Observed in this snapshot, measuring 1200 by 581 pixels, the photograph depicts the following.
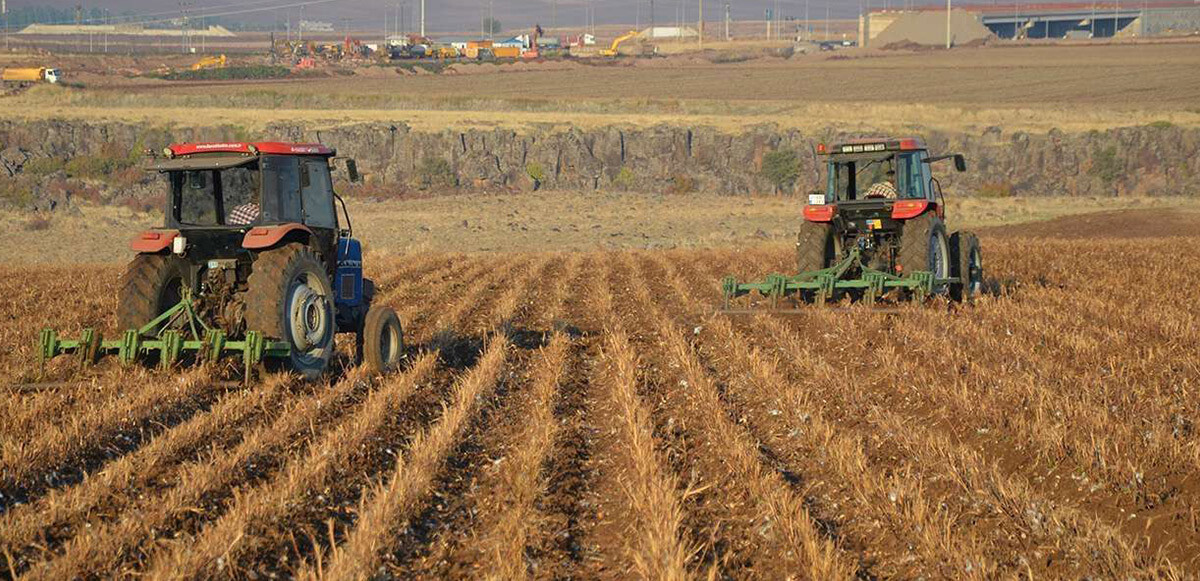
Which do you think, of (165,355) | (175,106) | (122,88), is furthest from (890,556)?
(122,88)

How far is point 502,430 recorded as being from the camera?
9414 mm

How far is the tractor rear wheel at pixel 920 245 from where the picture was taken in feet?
51.2

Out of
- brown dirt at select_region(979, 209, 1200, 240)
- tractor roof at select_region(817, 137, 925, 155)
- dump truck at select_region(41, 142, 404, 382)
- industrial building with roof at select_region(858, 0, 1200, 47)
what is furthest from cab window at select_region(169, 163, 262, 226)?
industrial building with roof at select_region(858, 0, 1200, 47)

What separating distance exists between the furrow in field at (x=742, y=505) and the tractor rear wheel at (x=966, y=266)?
671 centimetres

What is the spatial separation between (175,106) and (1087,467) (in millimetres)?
57281

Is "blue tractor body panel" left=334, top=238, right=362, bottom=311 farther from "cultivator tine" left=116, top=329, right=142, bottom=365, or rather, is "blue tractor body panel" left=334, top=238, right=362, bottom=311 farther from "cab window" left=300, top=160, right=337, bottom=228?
"cultivator tine" left=116, top=329, right=142, bottom=365

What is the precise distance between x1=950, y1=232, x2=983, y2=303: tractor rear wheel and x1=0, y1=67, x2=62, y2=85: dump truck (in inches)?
2341

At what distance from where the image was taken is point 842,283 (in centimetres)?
1545

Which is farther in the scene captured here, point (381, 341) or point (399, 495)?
point (381, 341)

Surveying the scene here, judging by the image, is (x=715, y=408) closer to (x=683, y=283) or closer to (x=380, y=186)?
(x=683, y=283)

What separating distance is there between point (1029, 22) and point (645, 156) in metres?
82.4

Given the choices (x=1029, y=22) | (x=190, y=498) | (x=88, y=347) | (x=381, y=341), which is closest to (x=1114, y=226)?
(x=381, y=341)

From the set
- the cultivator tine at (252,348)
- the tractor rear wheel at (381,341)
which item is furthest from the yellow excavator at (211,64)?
the cultivator tine at (252,348)

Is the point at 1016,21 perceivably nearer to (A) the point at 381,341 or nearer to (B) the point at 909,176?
(B) the point at 909,176
